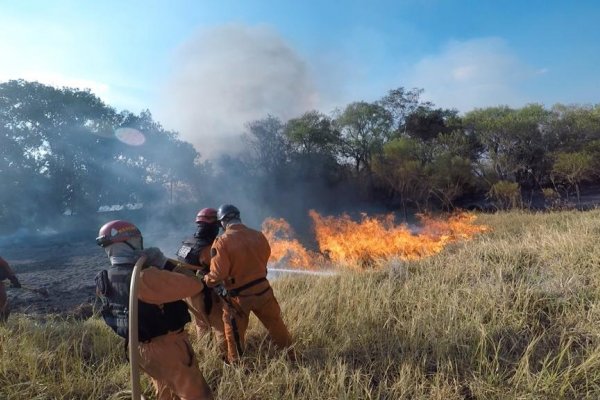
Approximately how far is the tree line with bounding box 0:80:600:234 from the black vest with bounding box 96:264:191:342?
2126cm

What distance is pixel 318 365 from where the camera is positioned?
3645 millimetres

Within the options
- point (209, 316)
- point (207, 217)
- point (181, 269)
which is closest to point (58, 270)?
point (207, 217)

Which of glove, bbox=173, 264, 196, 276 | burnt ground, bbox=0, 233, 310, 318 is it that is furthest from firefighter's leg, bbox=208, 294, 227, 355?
burnt ground, bbox=0, 233, 310, 318

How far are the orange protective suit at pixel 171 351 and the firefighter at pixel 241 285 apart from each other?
1.07 metres

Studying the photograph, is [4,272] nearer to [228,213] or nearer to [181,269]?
[228,213]

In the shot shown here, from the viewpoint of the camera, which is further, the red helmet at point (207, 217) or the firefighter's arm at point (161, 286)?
the red helmet at point (207, 217)

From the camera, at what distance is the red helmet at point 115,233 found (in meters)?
→ 3.05

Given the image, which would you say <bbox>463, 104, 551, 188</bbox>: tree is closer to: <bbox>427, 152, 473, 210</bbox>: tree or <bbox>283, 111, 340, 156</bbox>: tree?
<bbox>427, 152, 473, 210</bbox>: tree

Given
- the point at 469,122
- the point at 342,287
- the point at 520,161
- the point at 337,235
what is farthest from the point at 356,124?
the point at 342,287

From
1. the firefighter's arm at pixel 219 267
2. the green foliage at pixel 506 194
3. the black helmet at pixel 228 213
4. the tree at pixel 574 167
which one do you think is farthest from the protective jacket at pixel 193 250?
the tree at pixel 574 167

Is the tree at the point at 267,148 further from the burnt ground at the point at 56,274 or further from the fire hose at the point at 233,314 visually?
the fire hose at the point at 233,314

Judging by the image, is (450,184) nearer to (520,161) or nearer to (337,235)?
(520,161)

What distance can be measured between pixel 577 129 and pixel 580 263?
2454 centimetres

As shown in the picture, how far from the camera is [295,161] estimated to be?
90.4 ft
